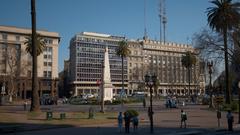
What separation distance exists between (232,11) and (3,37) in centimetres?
9150

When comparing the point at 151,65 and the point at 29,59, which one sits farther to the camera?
the point at 151,65

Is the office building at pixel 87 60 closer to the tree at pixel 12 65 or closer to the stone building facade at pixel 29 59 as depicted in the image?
the stone building facade at pixel 29 59

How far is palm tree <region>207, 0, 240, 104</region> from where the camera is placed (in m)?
47.9

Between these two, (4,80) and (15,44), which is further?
(15,44)

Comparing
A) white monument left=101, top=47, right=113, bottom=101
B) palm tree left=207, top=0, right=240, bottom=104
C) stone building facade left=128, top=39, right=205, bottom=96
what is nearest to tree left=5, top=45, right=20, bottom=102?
white monument left=101, top=47, right=113, bottom=101

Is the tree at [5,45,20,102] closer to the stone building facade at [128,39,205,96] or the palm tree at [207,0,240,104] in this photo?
the palm tree at [207,0,240,104]

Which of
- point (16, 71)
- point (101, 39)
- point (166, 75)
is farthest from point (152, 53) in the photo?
point (16, 71)

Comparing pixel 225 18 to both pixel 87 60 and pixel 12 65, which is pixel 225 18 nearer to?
pixel 12 65

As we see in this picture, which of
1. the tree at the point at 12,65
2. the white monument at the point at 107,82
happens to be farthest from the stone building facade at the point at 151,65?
the white monument at the point at 107,82

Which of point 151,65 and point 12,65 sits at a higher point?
point 151,65

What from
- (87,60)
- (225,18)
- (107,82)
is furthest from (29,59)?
(225,18)

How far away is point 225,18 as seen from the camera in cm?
4944

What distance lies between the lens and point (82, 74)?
164750mm

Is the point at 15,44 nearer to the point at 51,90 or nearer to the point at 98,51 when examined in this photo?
the point at 51,90
